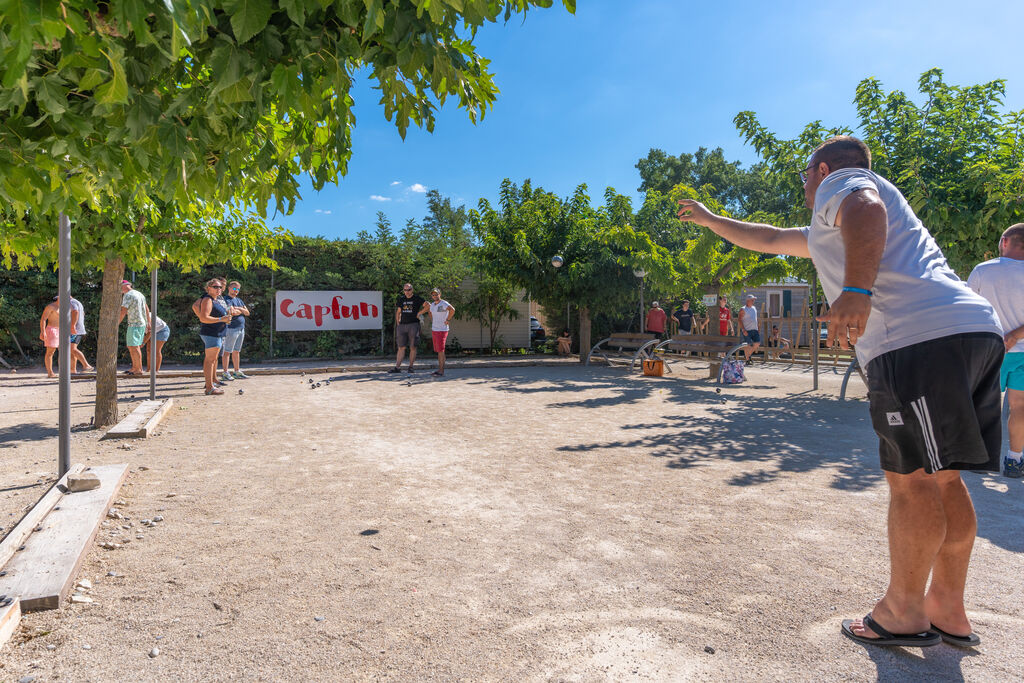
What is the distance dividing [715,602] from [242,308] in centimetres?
1029

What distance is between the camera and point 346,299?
56.2ft

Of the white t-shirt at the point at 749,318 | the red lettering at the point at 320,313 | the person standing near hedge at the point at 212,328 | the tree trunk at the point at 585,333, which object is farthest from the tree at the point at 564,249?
the person standing near hedge at the point at 212,328

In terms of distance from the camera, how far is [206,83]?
7.14 feet

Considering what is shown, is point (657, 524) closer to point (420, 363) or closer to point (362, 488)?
point (362, 488)

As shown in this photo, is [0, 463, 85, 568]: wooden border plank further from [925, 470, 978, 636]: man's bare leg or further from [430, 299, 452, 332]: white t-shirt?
[430, 299, 452, 332]: white t-shirt

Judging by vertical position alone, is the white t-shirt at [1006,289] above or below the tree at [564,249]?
below

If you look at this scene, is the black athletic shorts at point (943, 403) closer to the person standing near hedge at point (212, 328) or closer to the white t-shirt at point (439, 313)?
the person standing near hedge at point (212, 328)

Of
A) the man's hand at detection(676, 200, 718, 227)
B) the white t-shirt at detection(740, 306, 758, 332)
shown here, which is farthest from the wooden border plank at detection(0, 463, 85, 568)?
the white t-shirt at detection(740, 306, 758, 332)

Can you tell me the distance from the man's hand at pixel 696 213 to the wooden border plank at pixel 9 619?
10.8ft

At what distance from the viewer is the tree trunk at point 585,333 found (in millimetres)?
16672

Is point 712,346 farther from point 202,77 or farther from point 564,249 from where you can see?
point 202,77

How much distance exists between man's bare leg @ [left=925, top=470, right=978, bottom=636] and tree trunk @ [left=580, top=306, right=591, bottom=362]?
1436 centimetres

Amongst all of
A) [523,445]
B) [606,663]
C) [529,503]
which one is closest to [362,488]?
[529,503]

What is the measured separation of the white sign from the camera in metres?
16.4
